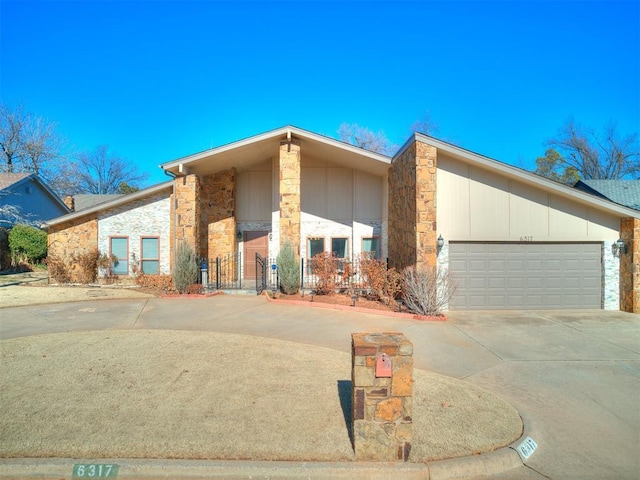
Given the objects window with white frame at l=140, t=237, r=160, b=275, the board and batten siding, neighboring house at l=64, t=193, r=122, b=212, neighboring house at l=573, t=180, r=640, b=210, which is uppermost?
neighboring house at l=64, t=193, r=122, b=212

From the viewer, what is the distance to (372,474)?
3121 mm

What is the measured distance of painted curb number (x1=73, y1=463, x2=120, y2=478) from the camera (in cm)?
310

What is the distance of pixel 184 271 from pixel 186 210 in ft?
8.13

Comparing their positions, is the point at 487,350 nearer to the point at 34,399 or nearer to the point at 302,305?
the point at 302,305

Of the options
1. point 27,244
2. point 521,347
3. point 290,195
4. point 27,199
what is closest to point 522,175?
point 521,347

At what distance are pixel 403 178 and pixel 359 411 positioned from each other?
9.90 m

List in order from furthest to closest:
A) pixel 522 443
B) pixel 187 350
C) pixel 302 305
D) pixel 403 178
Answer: pixel 403 178 < pixel 302 305 < pixel 187 350 < pixel 522 443

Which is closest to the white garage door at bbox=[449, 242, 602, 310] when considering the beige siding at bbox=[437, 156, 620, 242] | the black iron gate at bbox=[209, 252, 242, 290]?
the beige siding at bbox=[437, 156, 620, 242]

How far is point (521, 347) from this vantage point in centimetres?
708

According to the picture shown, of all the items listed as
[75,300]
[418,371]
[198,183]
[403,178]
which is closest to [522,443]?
[418,371]

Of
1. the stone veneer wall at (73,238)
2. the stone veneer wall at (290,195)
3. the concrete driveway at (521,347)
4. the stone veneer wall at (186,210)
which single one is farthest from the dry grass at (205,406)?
the stone veneer wall at (73,238)

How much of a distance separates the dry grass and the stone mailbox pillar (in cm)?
23

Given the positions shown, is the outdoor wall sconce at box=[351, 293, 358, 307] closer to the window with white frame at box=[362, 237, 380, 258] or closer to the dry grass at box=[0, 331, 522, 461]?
the dry grass at box=[0, 331, 522, 461]

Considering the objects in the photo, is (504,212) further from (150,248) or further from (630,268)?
(150,248)
